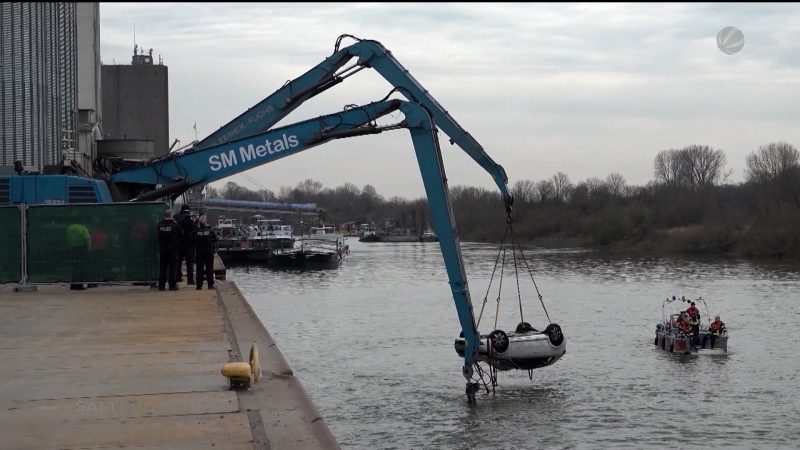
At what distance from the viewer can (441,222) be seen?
17219 mm

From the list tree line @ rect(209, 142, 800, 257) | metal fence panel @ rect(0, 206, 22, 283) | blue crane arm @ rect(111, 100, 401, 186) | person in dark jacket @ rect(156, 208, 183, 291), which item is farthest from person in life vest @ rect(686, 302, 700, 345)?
tree line @ rect(209, 142, 800, 257)

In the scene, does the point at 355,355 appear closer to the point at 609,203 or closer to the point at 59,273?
the point at 59,273

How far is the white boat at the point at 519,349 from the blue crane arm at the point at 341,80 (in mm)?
2319

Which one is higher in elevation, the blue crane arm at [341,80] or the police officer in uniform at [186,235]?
the blue crane arm at [341,80]

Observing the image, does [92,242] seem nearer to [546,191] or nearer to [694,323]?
[694,323]

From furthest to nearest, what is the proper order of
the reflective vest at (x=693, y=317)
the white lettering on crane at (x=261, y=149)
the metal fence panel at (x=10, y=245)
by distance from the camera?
the reflective vest at (x=693, y=317) < the white lettering on crane at (x=261, y=149) < the metal fence panel at (x=10, y=245)

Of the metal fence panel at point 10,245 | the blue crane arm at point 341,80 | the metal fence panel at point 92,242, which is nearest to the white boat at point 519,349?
the blue crane arm at point 341,80

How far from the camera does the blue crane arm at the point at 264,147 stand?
62.8 feet

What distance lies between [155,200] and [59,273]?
8.11 ft

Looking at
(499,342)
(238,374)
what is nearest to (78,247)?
(499,342)

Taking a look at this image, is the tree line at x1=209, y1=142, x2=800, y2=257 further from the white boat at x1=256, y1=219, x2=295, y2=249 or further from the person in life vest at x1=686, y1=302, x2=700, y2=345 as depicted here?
the person in life vest at x1=686, y1=302, x2=700, y2=345

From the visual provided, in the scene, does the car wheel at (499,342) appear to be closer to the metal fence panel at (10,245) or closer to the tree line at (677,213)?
the metal fence panel at (10,245)

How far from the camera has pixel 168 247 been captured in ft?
60.6

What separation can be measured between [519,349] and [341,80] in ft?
23.4
